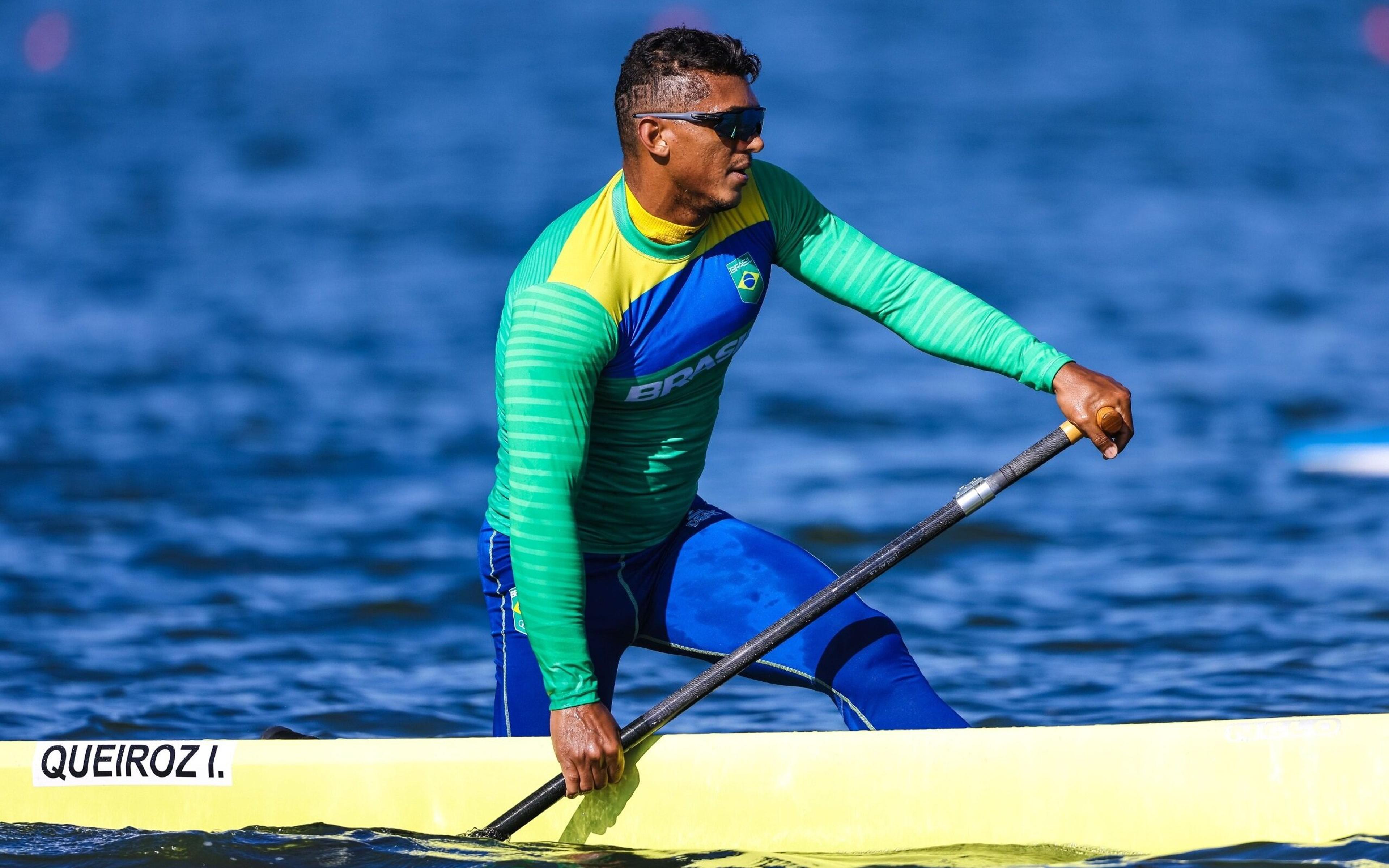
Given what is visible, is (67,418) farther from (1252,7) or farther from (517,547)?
(1252,7)

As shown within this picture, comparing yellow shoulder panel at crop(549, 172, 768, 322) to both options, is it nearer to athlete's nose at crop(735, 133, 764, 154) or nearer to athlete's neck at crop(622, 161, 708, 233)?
athlete's neck at crop(622, 161, 708, 233)

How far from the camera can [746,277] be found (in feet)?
14.1

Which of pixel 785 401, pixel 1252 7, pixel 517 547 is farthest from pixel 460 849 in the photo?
pixel 1252 7

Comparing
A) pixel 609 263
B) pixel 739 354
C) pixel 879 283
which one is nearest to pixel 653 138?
pixel 609 263

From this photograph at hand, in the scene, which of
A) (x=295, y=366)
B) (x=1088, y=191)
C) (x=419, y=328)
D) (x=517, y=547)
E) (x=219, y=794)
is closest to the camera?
(x=517, y=547)

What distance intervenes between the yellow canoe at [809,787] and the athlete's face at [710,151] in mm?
1395

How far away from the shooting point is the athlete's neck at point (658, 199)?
13.5 ft

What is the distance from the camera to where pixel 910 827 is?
4.47 m

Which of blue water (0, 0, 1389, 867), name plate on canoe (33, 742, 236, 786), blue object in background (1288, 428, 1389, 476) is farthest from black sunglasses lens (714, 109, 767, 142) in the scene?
blue object in background (1288, 428, 1389, 476)

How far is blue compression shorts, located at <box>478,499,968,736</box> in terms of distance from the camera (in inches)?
175

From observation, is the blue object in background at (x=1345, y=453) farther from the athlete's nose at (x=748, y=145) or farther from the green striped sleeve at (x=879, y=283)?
the athlete's nose at (x=748, y=145)

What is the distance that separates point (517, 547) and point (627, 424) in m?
0.47

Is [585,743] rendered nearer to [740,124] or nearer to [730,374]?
[740,124]

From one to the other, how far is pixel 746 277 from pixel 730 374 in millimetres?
9982
